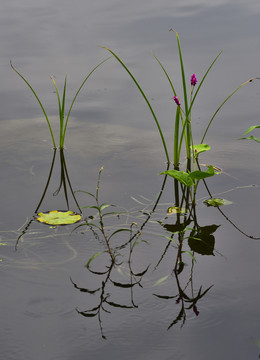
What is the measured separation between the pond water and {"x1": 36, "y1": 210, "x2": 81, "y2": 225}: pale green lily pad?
0.04m

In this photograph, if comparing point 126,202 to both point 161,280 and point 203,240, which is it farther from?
point 161,280

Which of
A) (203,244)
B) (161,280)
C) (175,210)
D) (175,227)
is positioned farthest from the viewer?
(175,210)

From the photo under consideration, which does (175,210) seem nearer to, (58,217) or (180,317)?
(58,217)

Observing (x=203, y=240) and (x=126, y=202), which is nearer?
(x=203, y=240)

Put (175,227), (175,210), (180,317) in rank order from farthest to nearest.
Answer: (175,210)
(175,227)
(180,317)

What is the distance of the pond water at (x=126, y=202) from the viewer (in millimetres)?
1718

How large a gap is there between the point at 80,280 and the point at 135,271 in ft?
0.59

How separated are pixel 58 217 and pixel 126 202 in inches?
11.7

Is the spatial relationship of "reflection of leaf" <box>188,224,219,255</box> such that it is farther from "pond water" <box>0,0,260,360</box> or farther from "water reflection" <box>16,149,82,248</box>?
"water reflection" <box>16,149,82,248</box>

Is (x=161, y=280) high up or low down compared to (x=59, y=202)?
down

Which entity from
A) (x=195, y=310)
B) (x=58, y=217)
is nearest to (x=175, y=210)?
(x=58, y=217)

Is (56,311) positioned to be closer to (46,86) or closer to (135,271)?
(135,271)

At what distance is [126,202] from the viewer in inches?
99.2

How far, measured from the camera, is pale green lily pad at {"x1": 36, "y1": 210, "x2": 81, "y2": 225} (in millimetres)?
2348
